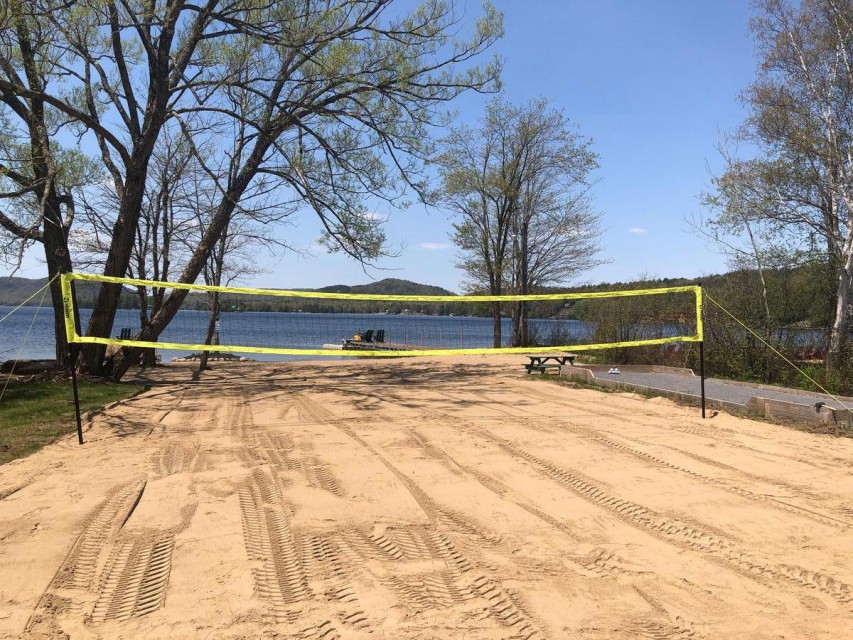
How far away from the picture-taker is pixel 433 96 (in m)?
13.8

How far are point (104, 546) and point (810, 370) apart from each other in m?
14.2

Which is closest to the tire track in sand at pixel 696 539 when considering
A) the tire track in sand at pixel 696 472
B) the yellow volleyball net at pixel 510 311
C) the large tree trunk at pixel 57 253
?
the tire track in sand at pixel 696 472

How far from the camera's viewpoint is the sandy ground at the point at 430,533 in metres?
2.99

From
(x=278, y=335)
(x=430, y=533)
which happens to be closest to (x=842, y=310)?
(x=430, y=533)

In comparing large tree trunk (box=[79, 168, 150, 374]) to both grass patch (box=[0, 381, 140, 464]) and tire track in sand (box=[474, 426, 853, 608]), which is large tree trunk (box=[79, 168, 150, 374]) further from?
tire track in sand (box=[474, 426, 853, 608])

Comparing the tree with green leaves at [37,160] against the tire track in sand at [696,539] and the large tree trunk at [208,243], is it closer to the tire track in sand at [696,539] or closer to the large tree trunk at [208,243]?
the large tree trunk at [208,243]

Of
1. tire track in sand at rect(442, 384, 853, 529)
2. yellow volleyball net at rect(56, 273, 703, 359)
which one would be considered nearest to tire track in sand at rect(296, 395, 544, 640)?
tire track in sand at rect(442, 384, 853, 529)

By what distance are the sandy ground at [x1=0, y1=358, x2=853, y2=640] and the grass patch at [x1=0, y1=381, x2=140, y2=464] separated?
0.46 metres

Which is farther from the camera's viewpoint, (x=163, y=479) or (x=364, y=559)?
(x=163, y=479)

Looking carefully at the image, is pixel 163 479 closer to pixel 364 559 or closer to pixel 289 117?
pixel 364 559

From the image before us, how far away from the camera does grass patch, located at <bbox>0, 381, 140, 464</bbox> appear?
6587mm

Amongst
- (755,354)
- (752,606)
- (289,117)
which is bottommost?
(752,606)

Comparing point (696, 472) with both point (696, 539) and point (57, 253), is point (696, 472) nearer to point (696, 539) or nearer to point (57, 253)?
point (696, 539)

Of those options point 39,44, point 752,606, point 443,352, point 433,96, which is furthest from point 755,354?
point 39,44
